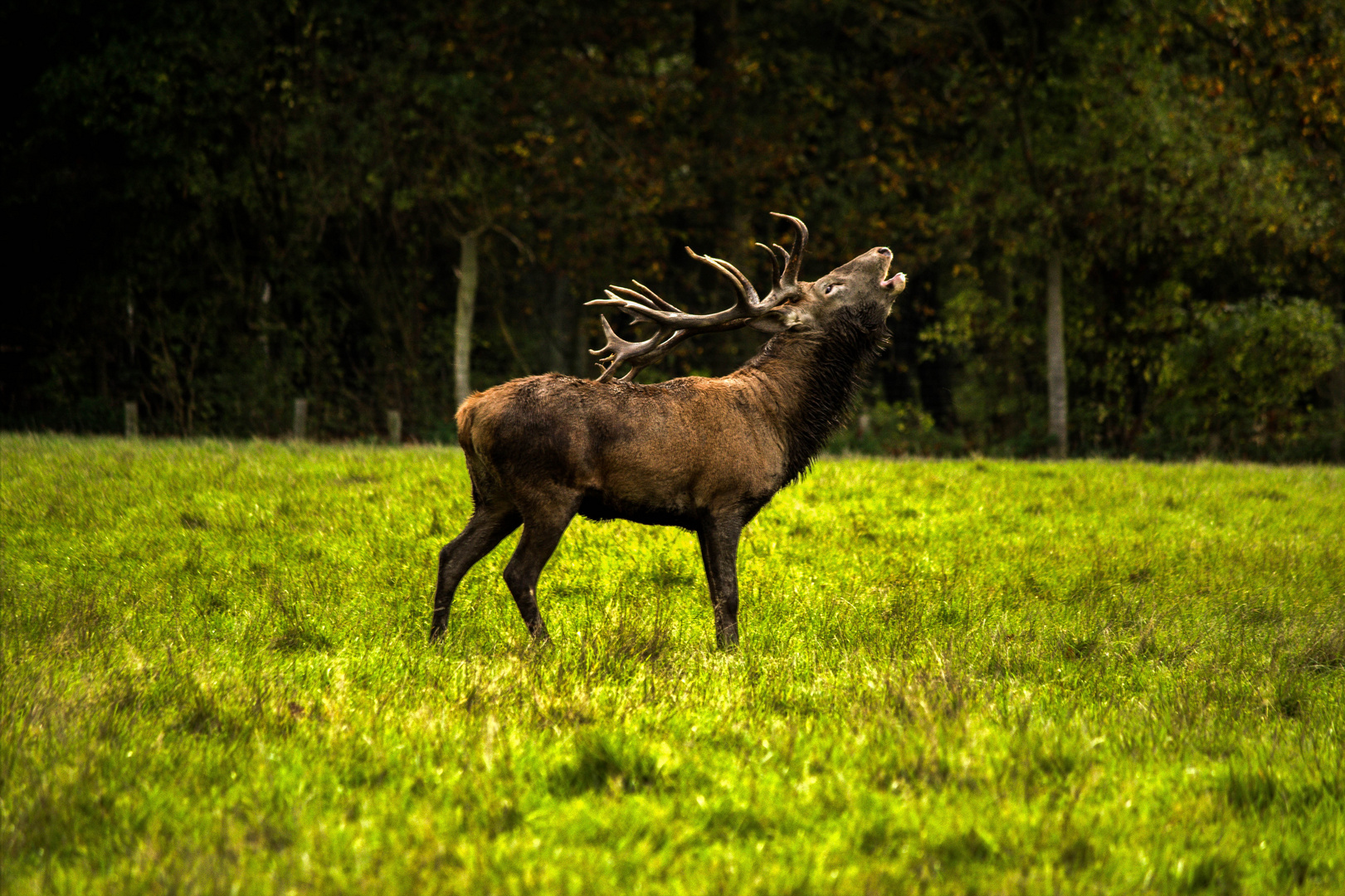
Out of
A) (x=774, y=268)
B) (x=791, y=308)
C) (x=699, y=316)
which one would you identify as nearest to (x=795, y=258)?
(x=774, y=268)

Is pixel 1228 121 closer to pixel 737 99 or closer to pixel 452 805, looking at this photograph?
pixel 737 99

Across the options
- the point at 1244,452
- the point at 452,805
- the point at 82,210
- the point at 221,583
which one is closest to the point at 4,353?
the point at 82,210

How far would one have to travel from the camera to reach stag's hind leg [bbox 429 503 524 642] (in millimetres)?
6773

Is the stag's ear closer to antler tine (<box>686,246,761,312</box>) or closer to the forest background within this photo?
antler tine (<box>686,246,761,312</box>)

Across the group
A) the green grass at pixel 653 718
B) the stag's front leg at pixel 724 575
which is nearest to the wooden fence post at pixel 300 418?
the green grass at pixel 653 718

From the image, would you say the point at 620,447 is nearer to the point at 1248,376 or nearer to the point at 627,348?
the point at 627,348

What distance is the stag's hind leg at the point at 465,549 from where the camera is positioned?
6.77 meters

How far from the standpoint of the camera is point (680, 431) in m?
6.57

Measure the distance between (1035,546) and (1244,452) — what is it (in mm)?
13081

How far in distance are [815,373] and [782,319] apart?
1.39 feet

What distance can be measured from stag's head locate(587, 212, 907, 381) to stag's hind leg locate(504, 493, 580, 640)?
1.15m

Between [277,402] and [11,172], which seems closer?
[11,172]

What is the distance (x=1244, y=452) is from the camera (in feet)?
70.2

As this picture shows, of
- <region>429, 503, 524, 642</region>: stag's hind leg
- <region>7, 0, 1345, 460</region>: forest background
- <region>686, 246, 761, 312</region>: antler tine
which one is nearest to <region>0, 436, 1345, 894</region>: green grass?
<region>429, 503, 524, 642</region>: stag's hind leg
